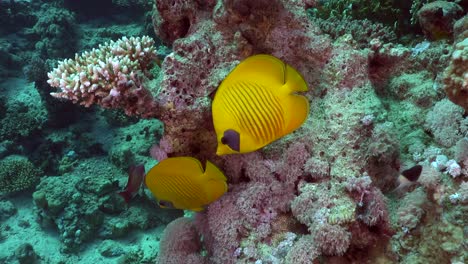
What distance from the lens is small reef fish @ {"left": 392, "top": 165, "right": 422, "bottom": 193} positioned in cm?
231

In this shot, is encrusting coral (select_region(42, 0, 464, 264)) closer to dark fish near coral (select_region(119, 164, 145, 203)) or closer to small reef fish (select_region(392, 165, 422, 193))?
small reef fish (select_region(392, 165, 422, 193))

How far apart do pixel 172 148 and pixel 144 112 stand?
36 cm

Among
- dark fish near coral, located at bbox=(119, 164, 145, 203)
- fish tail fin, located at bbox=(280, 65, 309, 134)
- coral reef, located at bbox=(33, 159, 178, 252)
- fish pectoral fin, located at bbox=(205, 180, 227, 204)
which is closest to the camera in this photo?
fish tail fin, located at bbox=(280, 65, 309, 134)

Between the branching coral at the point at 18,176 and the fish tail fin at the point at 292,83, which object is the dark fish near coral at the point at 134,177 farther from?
the branching coral at the point at 18,176

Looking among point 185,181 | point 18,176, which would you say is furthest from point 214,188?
point 18,176

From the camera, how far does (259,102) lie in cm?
177

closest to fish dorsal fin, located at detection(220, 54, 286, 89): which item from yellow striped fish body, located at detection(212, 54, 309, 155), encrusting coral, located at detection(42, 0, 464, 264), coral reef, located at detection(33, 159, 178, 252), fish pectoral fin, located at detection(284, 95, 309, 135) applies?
yellow striped fish body, located at detection(212, 54, 309, 155)

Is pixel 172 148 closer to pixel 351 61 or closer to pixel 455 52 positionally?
pixel 351 61

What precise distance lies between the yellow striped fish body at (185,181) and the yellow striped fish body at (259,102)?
0.64 m

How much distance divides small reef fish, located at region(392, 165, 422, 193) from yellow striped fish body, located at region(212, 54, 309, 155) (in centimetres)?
101

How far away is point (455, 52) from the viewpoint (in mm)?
1986

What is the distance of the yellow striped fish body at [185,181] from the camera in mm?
2389

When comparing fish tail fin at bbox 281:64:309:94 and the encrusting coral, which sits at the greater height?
fish tail fin at bbox 281:64:309:94

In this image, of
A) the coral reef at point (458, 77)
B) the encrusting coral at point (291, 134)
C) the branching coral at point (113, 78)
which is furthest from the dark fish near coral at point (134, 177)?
the coral reef at point (458, 77)
